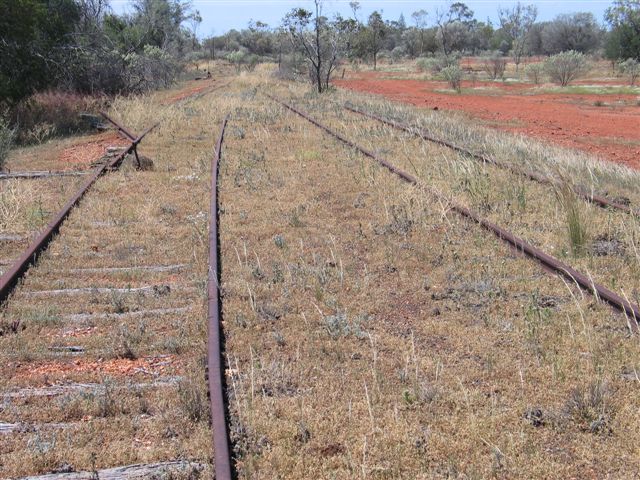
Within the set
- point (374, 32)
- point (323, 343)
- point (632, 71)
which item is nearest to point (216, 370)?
point (323, 343)

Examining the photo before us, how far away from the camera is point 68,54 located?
2153 cm

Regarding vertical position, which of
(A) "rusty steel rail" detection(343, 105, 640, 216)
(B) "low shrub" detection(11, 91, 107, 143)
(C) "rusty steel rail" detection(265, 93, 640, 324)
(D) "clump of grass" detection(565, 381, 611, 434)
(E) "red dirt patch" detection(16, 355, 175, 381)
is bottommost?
(D) "clump of grass" detection(565, 381, 611, 434)

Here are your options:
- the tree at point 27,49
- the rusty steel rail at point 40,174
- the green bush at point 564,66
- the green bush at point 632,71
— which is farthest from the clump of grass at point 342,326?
the green bush at point 632,71

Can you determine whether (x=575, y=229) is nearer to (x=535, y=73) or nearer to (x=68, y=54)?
(x=68, y=54)

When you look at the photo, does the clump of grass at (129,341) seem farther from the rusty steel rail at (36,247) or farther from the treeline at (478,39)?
→ the treeline at (478,39)

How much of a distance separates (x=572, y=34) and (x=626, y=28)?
101 ft

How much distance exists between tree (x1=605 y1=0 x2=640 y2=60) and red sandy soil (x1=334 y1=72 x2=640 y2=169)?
16.0m

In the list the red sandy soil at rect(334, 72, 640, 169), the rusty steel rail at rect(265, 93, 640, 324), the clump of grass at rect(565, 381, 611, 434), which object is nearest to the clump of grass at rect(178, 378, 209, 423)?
the clump of grass at rect(565, 381, 611, 434)

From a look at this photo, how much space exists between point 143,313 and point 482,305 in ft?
9.25

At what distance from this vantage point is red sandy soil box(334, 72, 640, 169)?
17.9 meters

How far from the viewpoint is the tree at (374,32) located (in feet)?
259

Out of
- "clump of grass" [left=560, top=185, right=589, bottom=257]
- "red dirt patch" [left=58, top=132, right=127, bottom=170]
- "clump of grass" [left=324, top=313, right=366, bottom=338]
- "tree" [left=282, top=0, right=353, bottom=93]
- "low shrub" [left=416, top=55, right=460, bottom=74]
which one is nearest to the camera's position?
"clump of grass" [left=324, top=313, right=366, bottom=338]

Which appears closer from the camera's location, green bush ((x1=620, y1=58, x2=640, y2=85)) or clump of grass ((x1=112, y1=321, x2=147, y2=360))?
clump of grass ((x1=112, y1=321, x2=147, y2=360))

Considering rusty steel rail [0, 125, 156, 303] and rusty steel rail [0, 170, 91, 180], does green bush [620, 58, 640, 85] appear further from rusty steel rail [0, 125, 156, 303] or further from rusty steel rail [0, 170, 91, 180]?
rusty steel rail [0, 125, 156, 303]
